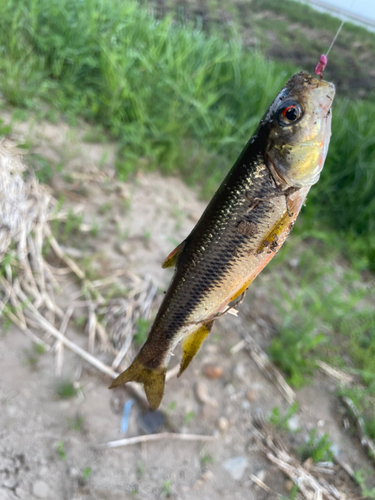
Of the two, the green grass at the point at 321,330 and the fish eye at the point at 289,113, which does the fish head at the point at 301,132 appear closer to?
the fish eye at the point at 289,113

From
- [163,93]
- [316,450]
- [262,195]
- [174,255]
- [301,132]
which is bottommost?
[316,450]

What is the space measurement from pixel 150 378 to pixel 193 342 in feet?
0.59

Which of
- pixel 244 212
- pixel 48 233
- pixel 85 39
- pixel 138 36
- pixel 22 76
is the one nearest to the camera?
pixel 244 212

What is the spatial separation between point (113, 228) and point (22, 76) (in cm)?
147

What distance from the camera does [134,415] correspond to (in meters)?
1.72

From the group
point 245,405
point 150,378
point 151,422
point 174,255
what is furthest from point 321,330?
point 174,255

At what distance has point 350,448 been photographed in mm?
1957

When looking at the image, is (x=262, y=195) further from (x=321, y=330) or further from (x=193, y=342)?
(x=321, y=330)

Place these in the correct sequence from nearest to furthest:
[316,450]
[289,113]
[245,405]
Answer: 1. [289,113]
2. [316,450]
3. [245,405]

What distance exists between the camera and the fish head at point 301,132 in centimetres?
74

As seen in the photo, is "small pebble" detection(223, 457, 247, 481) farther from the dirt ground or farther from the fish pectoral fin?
the fish pectoral fin

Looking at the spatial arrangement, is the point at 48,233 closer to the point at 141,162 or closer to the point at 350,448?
the point at 141,162

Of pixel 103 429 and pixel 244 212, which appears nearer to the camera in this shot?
pixel 244 212

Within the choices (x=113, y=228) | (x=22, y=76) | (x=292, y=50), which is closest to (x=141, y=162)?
(x=113, y=228)
